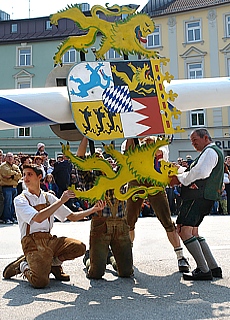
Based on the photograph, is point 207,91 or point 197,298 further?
point 207,91

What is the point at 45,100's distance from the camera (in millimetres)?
4527

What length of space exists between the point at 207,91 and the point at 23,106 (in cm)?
209

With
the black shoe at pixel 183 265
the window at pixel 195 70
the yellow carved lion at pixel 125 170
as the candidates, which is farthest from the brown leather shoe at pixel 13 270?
the window at pixel 195 70

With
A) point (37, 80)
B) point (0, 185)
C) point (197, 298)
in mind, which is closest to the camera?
point (197, 298)

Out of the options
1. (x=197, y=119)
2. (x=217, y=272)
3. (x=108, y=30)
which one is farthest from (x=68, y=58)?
(x=197, y=119)

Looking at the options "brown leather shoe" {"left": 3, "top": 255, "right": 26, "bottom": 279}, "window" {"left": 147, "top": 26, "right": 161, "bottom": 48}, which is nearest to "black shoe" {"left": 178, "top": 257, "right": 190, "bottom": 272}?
"brown leather shoe" {"left": 3, "top": 255, "right": 26, "bottom": 279}

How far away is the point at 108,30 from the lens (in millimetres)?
4684

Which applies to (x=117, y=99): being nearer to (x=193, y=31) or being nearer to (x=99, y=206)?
(x=99, y=206)

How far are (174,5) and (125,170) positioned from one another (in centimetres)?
2846

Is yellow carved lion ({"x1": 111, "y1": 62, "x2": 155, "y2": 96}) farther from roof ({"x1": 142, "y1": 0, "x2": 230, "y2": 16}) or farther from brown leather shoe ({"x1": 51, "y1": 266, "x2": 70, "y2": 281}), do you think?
roof ({"x1": 142, "y1": 0, "x2": 230, "y2": 16})

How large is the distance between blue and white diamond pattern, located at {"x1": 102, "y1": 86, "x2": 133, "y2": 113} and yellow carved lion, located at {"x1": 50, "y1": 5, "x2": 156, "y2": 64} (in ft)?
1.40

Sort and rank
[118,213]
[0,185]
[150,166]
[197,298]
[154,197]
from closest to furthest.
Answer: [197,298] < [150,166] < [118,213] < [154,197] < [0,185]

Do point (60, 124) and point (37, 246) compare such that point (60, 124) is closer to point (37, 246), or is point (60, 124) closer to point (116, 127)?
point (116, 127)

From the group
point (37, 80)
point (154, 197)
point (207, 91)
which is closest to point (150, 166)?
point (154, 197)
